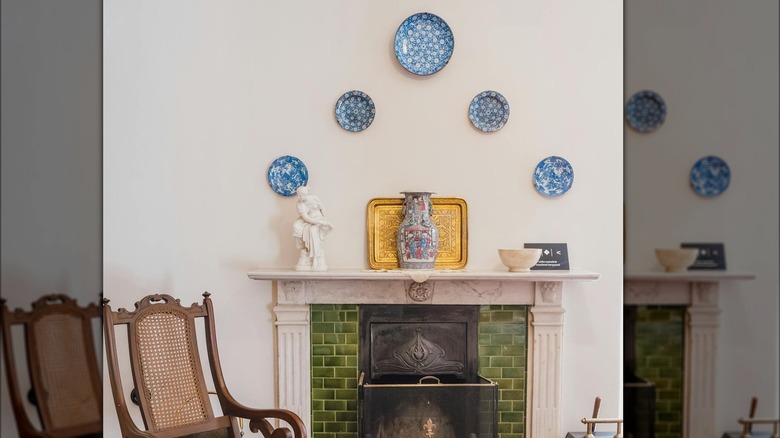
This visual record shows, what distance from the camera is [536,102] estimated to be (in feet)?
9.98

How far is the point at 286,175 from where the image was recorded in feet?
9.94

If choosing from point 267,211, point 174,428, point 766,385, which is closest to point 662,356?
point 766,385

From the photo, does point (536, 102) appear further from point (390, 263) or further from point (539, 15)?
point (390, 263)

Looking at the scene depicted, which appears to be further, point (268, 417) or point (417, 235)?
point (417, 235)

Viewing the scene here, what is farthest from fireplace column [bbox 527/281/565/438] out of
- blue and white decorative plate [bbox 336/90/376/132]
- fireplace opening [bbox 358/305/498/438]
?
blue and white decorative plate [bbox 336/90/376/132]

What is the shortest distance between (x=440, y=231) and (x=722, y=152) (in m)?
2.89

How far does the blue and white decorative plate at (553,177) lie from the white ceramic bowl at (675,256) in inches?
116

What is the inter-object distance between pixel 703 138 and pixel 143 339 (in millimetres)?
2794

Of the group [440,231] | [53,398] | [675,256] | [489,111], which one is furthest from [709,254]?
[489,111]

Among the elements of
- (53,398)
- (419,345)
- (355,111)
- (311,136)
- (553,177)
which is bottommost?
A: (419,345)

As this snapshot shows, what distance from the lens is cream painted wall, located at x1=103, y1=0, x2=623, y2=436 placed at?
3.04 metres

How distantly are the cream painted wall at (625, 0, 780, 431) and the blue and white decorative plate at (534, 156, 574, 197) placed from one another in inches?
116

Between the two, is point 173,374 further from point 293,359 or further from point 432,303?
point 432,303

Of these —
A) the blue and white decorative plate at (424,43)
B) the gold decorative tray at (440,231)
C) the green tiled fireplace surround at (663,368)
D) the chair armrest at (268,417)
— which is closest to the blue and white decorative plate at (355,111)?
the blue and white decorative plate at (424,43)
